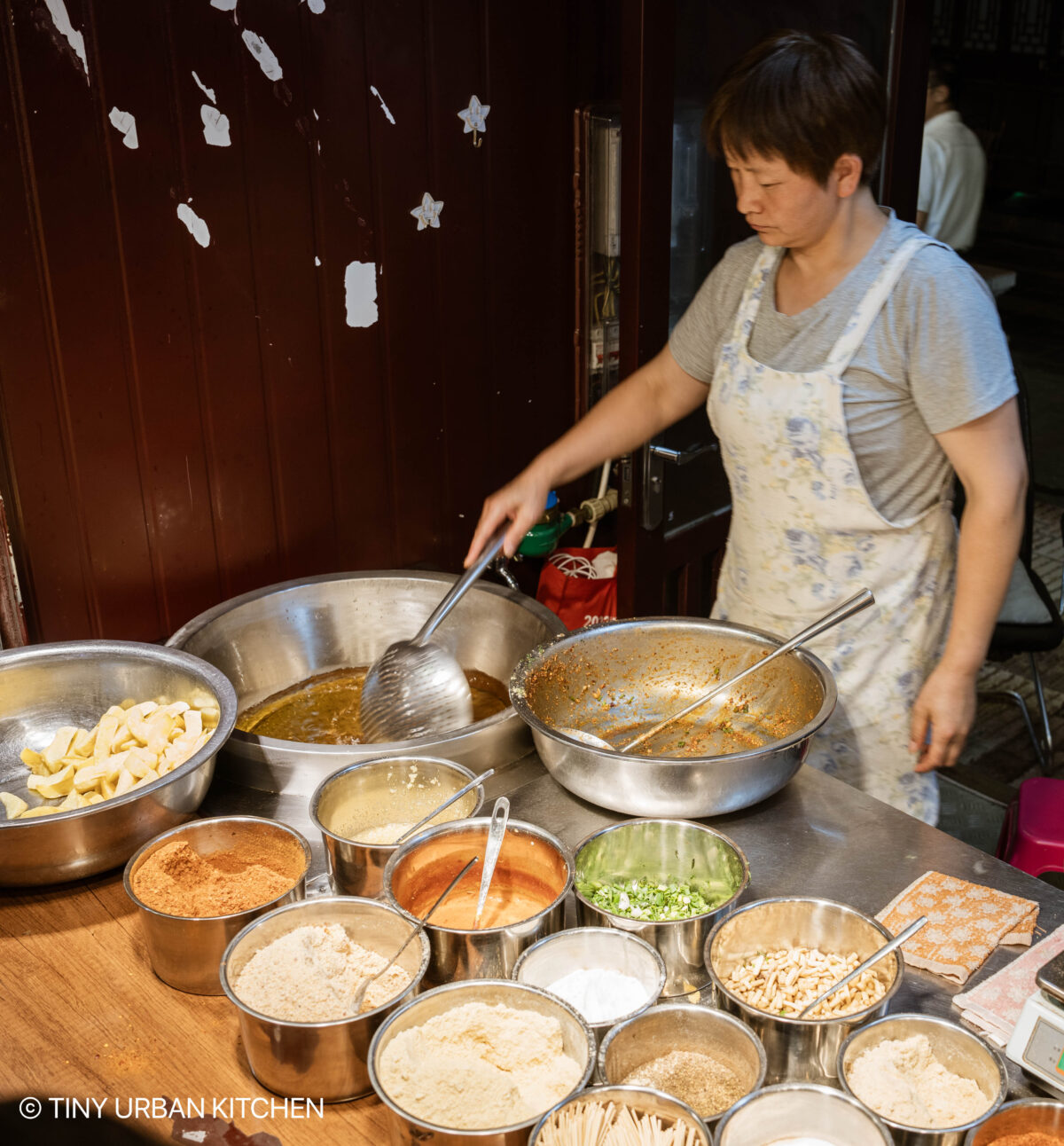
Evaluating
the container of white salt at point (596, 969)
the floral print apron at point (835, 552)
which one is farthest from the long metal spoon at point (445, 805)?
the floral print apron at point (835, 552)

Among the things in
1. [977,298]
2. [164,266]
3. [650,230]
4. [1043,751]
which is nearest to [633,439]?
[650,230]

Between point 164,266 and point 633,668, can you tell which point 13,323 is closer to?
point 164,266

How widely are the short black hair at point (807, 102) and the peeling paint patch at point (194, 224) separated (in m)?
0.99

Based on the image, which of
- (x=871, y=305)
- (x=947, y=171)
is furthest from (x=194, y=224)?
(x=947, y=171)

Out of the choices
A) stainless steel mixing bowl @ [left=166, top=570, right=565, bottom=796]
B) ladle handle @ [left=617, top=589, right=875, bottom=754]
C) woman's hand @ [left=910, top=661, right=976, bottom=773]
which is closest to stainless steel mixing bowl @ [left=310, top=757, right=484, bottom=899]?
ladle handle @ [left=617, top=589, right=875, bottom=754]

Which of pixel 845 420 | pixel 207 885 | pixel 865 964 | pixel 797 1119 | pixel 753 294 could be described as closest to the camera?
pixel 797 1119

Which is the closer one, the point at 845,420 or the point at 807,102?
the point at 807,102

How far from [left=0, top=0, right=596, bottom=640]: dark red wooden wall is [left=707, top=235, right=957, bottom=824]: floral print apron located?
Result: 80 centimetres

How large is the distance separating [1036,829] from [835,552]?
770 millimetres

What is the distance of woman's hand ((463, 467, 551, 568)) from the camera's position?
201cm

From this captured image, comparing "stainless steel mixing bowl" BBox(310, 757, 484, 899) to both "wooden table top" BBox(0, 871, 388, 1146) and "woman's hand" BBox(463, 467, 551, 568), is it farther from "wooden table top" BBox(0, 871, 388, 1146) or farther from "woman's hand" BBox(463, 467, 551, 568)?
"woman's hand" BBox(463, 467, 551, 568)

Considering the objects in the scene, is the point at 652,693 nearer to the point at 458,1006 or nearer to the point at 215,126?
the point at 458,1006

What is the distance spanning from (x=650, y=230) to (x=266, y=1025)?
5.68 feet

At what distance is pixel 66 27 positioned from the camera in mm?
1935
